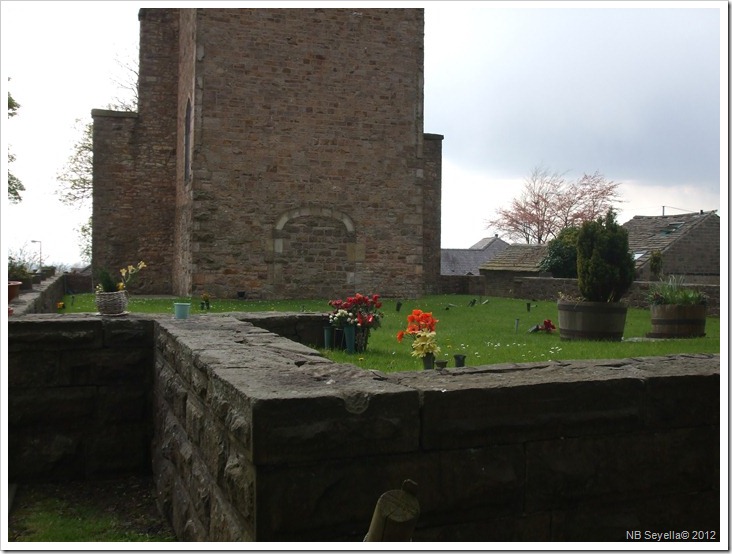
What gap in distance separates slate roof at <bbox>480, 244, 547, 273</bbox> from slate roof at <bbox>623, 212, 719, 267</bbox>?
12.1 ft

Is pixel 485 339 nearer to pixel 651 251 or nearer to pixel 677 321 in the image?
pixel 677 321

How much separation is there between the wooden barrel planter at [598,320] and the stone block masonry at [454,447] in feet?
24.3

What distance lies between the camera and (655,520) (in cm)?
345

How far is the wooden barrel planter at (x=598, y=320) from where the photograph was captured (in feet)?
38.2

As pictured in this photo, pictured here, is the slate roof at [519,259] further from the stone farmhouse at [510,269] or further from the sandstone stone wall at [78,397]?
the sandstone stone wall at [78,397]

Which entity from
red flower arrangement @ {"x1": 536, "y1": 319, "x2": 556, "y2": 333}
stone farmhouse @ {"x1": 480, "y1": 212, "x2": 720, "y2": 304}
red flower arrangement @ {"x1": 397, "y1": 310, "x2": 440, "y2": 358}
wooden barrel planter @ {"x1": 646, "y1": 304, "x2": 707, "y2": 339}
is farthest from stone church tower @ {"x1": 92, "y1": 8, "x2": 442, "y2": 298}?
red flower arrangement @ {"x1": 397, "y1": 310, "x2": 440, "y2": 358}

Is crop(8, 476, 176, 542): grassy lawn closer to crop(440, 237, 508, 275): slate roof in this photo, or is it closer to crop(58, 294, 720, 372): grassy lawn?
crop(58, 294, 720, 372): grassy lawn

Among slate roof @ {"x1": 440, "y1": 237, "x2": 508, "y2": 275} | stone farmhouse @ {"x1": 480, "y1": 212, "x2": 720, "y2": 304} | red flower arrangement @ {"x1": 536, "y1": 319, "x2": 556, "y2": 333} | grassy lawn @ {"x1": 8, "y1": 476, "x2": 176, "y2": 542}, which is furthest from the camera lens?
slate roof @ {"x1": 440, "y1": 237, "x2": 508, "y2": 275}

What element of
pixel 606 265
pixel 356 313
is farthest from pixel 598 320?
pixel 356 313

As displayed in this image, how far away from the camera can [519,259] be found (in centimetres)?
2816

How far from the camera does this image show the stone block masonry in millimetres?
2766

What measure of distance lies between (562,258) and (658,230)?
27.5 ft

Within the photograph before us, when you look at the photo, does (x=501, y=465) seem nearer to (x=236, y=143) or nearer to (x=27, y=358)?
(x=27, y=358)

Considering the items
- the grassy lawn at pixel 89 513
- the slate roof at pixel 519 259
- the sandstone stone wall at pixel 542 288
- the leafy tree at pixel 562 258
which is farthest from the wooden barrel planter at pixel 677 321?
the slate roof at pixel 519 259
